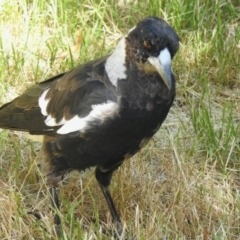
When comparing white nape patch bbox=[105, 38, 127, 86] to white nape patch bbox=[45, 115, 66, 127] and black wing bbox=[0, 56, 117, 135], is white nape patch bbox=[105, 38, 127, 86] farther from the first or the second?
white nape patch bbox=[45, 115, 66, 127]

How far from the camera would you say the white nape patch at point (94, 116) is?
2.44m

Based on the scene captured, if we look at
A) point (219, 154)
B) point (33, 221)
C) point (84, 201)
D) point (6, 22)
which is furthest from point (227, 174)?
point (6, 22)

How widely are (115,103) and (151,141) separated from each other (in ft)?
2.71

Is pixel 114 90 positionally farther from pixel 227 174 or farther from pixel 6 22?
pixel 6 22

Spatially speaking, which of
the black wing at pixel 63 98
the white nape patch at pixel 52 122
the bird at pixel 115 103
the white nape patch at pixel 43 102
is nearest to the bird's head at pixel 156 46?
the bird at pixel 115 103

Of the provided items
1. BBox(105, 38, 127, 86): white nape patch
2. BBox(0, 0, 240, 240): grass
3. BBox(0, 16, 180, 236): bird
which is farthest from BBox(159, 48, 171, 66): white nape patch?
BBox(0, 0, 240, 240): grass

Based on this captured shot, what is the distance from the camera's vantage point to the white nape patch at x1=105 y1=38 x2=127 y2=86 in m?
2.49

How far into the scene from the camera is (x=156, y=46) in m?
2.40

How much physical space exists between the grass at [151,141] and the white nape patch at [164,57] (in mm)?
585

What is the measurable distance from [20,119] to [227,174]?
902mm

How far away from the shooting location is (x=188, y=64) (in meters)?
3.70

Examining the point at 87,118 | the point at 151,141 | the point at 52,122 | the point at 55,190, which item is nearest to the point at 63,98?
the point at 52,122

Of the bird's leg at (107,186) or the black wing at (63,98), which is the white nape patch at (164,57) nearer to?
the black wing at (63,98)

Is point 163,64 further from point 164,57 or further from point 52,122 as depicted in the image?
point 52,122
